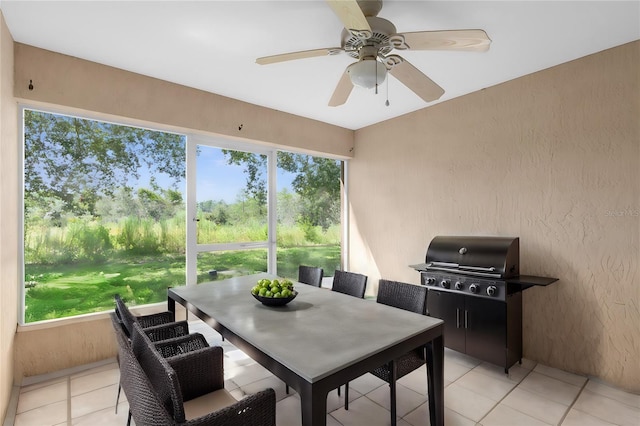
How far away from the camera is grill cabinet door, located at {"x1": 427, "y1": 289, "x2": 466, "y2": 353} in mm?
2934

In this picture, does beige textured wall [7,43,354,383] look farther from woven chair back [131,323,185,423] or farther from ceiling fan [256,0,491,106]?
ceiling fan [256,0,491,106]

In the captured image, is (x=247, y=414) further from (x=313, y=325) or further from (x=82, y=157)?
(x=82, y=157)

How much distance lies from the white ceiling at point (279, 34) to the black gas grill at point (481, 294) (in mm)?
1608

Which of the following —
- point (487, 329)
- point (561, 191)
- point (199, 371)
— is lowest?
point (487, 329)

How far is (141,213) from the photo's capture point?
127 inches

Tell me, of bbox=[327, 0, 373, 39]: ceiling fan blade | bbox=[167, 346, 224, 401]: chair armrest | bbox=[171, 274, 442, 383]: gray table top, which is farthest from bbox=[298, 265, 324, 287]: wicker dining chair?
bbox=[327, 0, 373, 39]: ceiling fan blade

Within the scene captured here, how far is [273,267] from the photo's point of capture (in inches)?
163

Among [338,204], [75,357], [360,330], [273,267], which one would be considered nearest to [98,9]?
[360,330]

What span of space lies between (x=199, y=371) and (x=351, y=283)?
1.50 metres

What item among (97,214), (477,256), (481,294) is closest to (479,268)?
(477,256)

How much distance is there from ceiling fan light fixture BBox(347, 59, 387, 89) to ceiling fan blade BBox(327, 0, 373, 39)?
0.68 ft

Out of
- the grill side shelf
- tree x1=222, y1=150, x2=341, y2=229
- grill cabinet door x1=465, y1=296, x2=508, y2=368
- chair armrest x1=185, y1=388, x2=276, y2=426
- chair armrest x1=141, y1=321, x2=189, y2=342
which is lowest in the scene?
grill cabinet door x1=465, y1=296, x2=508, y2=368

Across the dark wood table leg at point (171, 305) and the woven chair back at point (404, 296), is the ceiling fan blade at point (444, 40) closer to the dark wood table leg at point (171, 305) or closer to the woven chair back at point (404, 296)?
the woven chair back at point (404, 296)

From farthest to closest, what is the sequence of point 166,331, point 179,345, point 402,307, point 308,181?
Result: point 308,181
point 402,307
point 166,331
point 179,345
